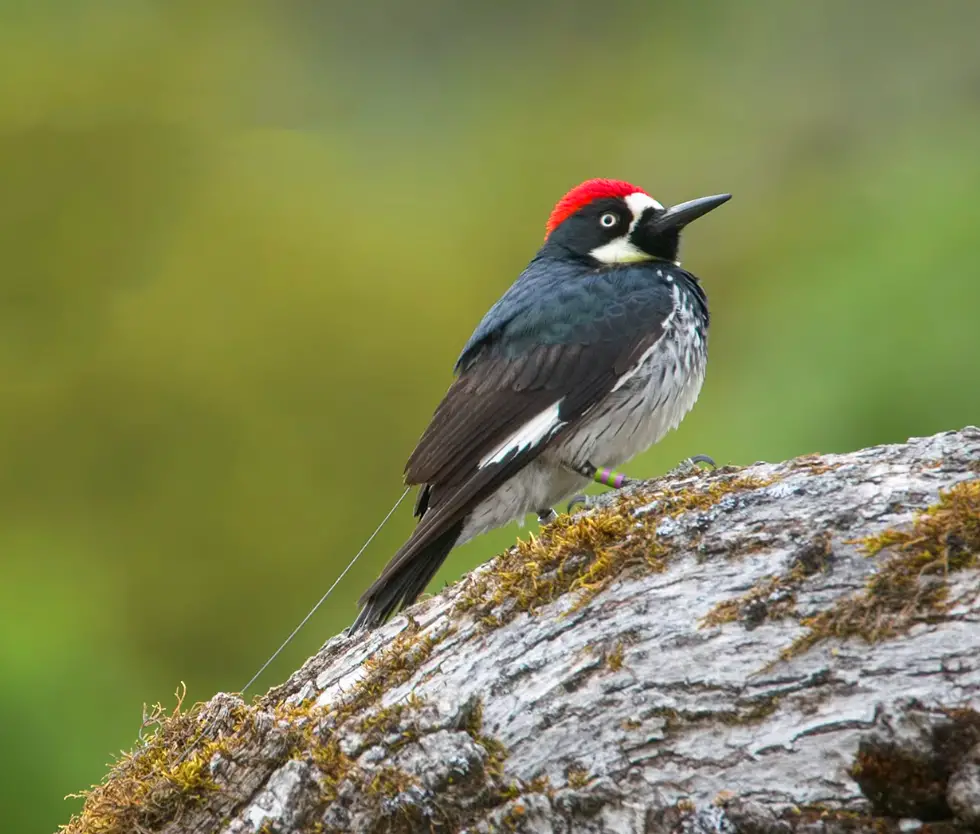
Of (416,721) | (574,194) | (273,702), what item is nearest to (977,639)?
(416,721)

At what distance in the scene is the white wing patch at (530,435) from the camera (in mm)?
3758

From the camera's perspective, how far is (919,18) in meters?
12.7

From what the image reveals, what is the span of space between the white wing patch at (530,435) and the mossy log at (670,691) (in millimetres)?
787

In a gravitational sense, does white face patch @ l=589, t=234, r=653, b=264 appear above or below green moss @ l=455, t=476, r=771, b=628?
above

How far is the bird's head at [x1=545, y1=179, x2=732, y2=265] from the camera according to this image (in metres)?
4.68

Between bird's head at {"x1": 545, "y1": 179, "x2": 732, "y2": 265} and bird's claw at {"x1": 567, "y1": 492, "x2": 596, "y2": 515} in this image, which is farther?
bird's head at {"x1": 545, "y1": 179, "x2": 732, "y2": 265}

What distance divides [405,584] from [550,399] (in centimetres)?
73

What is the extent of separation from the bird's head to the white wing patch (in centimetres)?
101

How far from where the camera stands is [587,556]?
2793mm

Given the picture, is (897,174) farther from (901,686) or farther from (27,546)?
(901,686)

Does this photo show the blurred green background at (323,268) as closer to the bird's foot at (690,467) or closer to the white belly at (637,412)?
the white belly at (637,412)

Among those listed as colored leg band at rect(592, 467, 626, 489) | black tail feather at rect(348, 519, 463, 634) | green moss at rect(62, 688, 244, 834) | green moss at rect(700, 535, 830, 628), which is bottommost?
green moss at rect(62, 688, 244, 834)

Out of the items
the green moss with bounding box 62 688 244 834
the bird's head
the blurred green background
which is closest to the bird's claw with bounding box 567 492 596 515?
the green moss with bounding box 62 688 244 834

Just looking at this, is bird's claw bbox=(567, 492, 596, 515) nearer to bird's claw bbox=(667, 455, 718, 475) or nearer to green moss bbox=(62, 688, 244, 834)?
bird's claw bbox=(667, 455, 718, 475)
